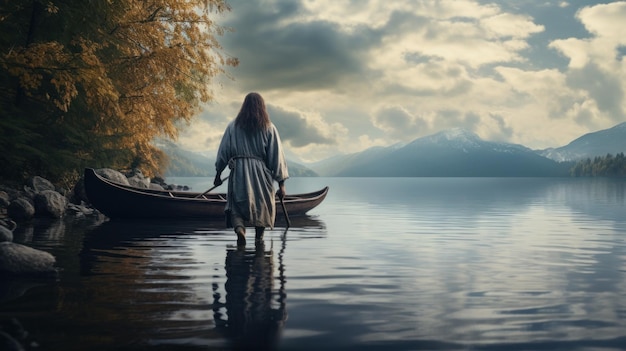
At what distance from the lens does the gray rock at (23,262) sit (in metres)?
7.36

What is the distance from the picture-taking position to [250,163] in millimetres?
11312

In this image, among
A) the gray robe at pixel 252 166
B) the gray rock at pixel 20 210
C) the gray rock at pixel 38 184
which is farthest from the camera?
the gray rock at pixel 38 184

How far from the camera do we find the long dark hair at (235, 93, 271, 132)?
11.1 m

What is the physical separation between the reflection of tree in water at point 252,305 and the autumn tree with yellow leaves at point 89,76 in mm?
10610

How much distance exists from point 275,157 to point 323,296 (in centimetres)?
521

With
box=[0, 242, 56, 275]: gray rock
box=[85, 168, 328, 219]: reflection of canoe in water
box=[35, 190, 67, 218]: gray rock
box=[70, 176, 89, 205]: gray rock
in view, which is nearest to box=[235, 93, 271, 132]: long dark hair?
box=[0, 242, 56, 275]: gray rock

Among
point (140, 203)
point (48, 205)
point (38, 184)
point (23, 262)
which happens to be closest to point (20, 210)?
point (48, 205)

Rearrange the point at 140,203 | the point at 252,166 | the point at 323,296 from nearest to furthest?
1. the point at 323,296
2. the point at 252,166
3. the point at 140,203

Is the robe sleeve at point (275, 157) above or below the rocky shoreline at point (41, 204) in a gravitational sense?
above

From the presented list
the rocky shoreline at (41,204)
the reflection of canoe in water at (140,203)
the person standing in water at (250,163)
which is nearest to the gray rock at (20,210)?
the rocky shoreline at (41,204)

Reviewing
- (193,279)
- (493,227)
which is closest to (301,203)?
(493,227)

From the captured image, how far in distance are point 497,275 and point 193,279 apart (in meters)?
3.93

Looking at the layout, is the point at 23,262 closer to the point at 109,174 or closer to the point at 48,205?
the point at 48,205

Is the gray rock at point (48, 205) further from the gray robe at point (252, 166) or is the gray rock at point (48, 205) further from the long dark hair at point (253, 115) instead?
the long dark hair at point (253, 115)
